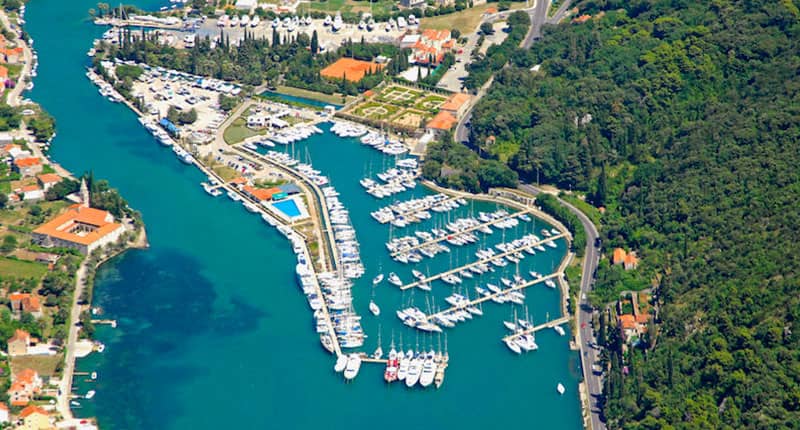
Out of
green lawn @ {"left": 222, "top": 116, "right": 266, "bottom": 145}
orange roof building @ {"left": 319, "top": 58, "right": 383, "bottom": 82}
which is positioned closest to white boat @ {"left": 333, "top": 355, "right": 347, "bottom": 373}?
green lawn @ {"left": 222, "top": 116, "right": 266, "bottom": 145}

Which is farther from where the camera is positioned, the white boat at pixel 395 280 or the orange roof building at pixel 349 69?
the orange roof building at pixel 349 69

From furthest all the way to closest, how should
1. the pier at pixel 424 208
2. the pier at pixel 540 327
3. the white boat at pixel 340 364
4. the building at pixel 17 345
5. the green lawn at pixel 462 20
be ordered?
the green lawn at pixel 462 20 < the pier at pixel 424 208 < the pier at pixel 540 327 < the building at pixel 17 345 < the white boat at pixel 340 364

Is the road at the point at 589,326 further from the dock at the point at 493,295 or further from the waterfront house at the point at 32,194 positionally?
the waterfront house at the point at 32,194

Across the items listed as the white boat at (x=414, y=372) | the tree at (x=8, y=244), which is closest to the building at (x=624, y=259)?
the white boat at (x=414, y=372)

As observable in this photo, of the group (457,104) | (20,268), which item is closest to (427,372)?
(20,268)

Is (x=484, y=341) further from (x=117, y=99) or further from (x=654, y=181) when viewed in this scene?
(x=117, y=99)

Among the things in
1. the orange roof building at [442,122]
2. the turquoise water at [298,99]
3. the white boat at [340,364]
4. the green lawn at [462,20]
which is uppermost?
the green lawn at [462,20]

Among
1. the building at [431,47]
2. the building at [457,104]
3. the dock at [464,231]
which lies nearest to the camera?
the dock at [464,231]

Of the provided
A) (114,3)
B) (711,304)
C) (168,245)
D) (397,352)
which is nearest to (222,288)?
(168,245)
